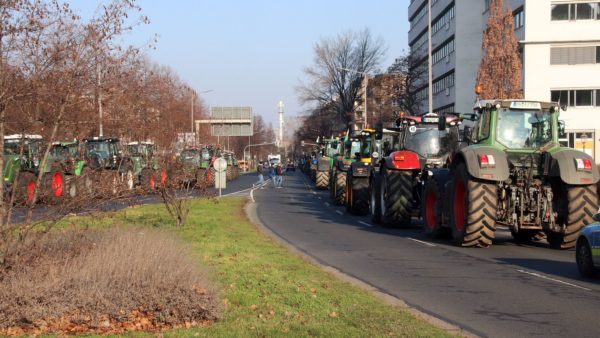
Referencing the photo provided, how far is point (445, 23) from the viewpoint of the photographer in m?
71.6

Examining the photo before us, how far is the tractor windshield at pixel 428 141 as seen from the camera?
22469 mm

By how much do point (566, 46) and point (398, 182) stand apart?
37.3 meters

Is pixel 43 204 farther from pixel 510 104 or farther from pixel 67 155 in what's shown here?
pixel 510 104

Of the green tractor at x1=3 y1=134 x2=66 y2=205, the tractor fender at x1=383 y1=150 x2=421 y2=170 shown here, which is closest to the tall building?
the tractor fender at x1=383 y1=150 x2=421 y2=170

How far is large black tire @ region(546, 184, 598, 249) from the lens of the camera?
1591 cm

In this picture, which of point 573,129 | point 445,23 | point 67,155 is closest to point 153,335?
point 67,155

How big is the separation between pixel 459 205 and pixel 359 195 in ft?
33.4

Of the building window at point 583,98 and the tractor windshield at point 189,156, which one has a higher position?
the building window at point 583,98

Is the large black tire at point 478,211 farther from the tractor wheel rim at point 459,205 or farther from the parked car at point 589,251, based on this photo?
the parked car at point 589,251

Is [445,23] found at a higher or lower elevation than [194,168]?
higher

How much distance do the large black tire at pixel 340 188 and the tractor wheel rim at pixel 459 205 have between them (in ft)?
50.1

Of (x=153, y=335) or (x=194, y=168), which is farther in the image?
(x=194, y=168)

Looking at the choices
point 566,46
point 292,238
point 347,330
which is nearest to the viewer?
point 347,330

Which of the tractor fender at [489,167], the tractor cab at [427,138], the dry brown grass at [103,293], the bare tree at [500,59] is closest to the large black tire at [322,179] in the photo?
the bare tree at [500,59]
